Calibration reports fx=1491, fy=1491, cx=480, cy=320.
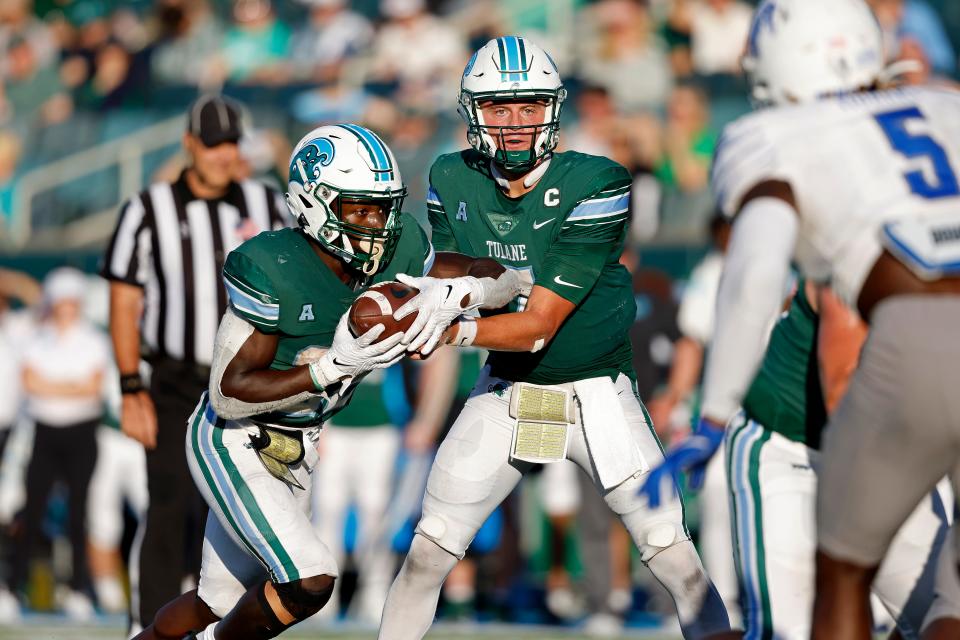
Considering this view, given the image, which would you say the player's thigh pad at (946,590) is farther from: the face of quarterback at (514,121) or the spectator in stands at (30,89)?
the spectator in stands at (30,89)

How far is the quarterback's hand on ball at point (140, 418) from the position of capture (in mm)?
4984

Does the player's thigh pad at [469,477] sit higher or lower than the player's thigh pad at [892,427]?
lower

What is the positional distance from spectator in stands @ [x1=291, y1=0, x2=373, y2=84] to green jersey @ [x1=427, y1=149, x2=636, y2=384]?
6012mm

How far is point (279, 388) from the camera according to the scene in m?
3.69

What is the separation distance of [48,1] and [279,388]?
9061 millimetres

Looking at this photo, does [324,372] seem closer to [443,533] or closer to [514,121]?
[443,533]

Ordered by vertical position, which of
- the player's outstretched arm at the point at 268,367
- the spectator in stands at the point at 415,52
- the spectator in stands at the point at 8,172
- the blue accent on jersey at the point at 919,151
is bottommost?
the spectator in stands at the point at 8,172

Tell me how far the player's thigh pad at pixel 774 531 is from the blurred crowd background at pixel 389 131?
2709 mm

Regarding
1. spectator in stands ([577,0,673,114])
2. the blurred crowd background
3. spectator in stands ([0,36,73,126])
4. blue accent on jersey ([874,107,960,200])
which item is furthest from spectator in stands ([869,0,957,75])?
spectator in stands ([0,36,73,126])

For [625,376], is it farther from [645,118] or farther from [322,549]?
[645,118]

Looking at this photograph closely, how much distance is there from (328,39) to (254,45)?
739 mm

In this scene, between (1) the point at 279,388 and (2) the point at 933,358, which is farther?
(1) the point at 279,388

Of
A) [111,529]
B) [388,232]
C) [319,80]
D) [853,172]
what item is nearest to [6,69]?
[319,80]

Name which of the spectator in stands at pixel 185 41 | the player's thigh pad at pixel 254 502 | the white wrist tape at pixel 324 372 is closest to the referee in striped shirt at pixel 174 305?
the player's thigh pad at pixel 254 502
